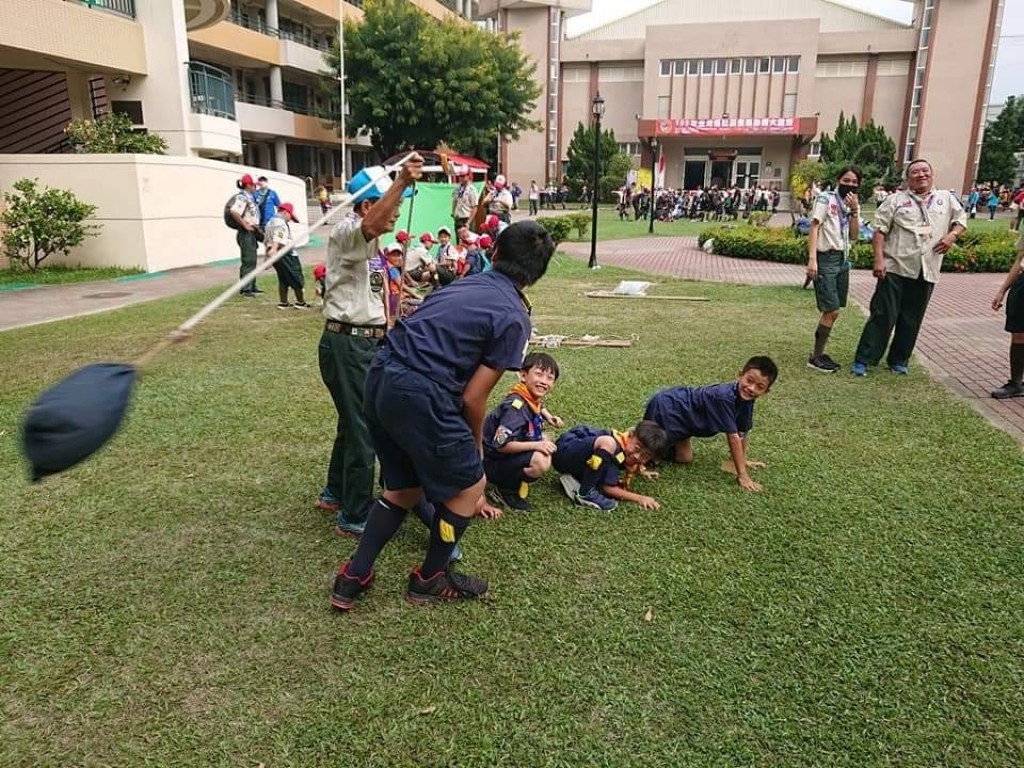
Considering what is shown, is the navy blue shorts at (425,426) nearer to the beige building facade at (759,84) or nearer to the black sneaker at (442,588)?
the black sneaker at (442,588)

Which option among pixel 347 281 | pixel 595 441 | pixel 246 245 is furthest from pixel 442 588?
pixel 246 245

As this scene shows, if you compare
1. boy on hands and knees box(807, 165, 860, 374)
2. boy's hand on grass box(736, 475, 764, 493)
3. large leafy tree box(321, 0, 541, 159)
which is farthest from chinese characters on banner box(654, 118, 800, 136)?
boy's hand on grass box(736, 475, 764, 493)

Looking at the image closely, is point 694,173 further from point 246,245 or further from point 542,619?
point 542,619

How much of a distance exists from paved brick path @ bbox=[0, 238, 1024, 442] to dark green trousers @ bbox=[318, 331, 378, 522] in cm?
443

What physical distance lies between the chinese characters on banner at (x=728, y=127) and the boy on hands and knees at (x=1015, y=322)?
4361 cm

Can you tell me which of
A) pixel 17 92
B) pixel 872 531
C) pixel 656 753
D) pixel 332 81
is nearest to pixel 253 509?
pixel 656 753

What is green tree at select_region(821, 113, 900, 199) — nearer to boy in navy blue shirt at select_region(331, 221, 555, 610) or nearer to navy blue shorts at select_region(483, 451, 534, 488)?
navy blue shorts at select_region(483, 451, 534, 488)

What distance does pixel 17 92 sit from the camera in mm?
16781

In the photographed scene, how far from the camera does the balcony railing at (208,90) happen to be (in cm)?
1688

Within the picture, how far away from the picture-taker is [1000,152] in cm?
5197

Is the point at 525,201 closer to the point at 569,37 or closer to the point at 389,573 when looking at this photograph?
the point at 569,37

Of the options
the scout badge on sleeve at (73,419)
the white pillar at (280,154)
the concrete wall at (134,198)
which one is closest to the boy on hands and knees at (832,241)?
the scout badge on sleeve at (73,419)

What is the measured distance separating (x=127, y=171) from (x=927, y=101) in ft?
152

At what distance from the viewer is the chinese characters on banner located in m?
45.6
